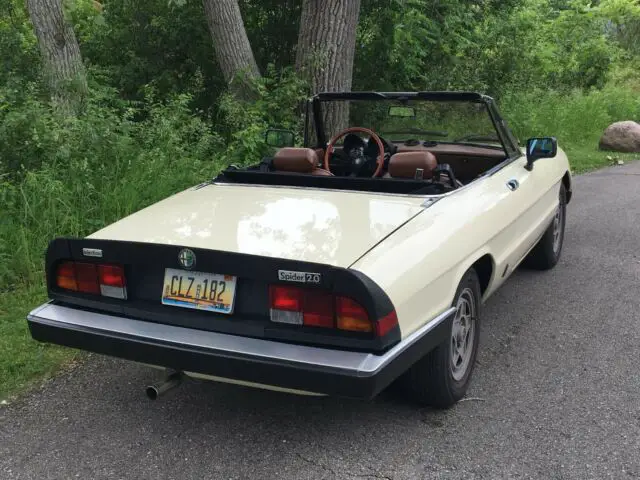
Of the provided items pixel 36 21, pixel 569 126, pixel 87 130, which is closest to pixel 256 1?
pixel 36 21

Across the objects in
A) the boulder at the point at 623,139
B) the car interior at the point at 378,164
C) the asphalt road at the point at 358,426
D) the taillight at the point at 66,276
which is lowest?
the boulder at the point at 623,139

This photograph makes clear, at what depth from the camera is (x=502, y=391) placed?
338 cm

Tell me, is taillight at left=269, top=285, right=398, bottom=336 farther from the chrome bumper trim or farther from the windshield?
the windshield

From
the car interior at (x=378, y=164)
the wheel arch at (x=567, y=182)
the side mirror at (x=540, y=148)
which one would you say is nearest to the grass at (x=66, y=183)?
Result: the car interior at (x=378, y=164)

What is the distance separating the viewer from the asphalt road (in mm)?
2754

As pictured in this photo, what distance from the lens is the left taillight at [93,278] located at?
2.92 m

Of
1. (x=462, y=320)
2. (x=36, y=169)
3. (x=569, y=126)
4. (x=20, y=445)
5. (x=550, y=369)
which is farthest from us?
(x=569, y=126)

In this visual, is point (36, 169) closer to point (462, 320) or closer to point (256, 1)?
point (462, 320)

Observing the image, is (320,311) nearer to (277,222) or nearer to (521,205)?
(277,222)

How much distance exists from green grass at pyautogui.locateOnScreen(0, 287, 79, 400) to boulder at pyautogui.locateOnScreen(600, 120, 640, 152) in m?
11.7

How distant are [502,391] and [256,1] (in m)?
8.55

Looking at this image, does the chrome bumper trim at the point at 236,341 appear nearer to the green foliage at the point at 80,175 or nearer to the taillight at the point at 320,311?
the taillight at the point at 320,311

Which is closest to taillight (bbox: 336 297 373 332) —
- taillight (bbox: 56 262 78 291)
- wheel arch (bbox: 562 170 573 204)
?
taillight (bbox: 56 262 78 291)

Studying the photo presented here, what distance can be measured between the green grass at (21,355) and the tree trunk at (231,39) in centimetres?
504
